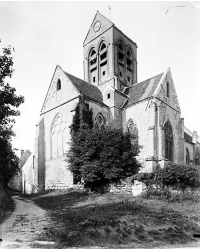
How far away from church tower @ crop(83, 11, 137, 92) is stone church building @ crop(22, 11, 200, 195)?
6.3 inches

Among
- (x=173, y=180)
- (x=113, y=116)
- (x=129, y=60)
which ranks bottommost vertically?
(x=173, y=180)

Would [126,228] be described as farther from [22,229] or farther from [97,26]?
[97,26]

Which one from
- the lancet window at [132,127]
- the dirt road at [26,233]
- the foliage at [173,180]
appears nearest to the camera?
the dirt road at [26,233]

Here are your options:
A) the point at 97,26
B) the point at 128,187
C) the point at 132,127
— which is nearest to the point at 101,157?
the point at 128,187

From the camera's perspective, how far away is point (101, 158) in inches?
795

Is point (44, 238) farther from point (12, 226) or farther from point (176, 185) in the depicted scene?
point (176, 185)

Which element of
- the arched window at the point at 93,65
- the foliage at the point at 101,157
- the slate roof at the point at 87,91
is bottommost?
the foliage at the point at 101,157

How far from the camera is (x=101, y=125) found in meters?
28.1

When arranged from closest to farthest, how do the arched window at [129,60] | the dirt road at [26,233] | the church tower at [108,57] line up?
the dirt road at [26,233], the church tower at [108,57], the arched window at [129,60]

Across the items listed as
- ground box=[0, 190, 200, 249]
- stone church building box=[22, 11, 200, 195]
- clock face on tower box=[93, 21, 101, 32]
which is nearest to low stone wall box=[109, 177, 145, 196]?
stone church building box=[22, 11, 200, 195]

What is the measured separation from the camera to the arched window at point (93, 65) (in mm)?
36156

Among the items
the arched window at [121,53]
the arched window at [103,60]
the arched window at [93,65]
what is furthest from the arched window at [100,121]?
the arched window at [121,53]

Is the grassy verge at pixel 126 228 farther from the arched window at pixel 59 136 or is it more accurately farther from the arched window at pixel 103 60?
the arched window at pixel 103 60

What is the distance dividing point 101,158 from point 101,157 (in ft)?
0.35
